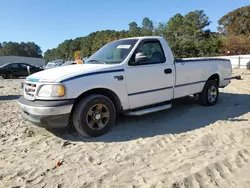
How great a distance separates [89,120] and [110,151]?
2.68ft

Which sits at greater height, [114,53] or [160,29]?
[160,29]

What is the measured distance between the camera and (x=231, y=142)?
4.16 metres

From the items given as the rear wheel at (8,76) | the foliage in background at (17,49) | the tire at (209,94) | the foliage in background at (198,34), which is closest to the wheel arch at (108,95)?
the tire at (209,94)

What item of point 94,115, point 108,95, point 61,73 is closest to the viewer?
point 61,73

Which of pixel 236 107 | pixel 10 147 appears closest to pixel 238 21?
pixel 236 107

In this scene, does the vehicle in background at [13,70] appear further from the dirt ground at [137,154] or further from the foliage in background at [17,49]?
the foliage in background at [17,49]

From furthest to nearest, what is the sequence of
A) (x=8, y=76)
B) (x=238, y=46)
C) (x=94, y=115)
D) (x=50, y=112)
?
(x=238, y=46)
(x=8, y=76)
(x=94, y=115)
(x=50, y=112)

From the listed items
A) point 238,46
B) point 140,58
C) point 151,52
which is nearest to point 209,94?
point 151,52

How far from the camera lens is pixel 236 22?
6638 centimetres

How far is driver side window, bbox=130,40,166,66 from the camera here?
5.14m

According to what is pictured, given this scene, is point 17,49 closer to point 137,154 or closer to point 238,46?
point 238,46

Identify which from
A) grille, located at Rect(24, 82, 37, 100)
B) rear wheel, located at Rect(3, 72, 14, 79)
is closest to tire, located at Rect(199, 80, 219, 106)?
grille, located at Rect(24, 82, 37, 100)

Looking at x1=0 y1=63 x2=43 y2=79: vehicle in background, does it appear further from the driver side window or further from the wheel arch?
the wheel arch

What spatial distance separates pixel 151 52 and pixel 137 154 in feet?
8.51
